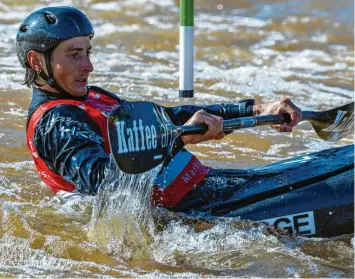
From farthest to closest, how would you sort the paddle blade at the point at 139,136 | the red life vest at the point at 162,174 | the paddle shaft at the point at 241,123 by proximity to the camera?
the red life vest at the point at 162,174, the paddle shaft at the point at 241,123, the paddle blade at the point at 139,136

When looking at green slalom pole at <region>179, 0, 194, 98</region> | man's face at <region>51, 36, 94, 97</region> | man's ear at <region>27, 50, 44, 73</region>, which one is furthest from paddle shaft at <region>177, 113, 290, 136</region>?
green slalom pole at <region>179, 0, 194, 98</region>

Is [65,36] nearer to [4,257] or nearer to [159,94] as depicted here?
[4,257]

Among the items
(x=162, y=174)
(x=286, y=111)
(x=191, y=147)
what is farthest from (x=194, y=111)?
(x=191, y=147)

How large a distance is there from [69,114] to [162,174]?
56 cm

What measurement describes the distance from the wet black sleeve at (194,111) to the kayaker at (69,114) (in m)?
0.40

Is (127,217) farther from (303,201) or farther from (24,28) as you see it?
(24,28)

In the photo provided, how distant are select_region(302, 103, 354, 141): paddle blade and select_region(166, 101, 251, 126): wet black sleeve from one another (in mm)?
440

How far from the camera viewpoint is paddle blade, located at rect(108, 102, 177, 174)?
396 cm

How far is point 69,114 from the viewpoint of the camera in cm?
432

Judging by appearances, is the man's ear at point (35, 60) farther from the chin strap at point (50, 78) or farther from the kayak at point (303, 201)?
the kayak at point (303, 201)

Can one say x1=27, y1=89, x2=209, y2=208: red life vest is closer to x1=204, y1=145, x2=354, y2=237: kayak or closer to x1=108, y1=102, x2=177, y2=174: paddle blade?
x1=204, y1=145, x2=354, y2=237: kayak

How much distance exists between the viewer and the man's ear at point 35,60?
4.65 metres

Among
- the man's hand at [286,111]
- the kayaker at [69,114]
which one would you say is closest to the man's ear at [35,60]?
the kayaker at [69,114]

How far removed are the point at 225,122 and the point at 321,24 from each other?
8.61 meters
